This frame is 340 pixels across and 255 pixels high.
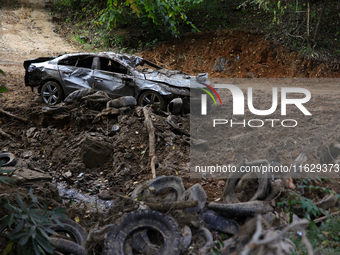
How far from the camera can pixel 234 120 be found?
7.78 m

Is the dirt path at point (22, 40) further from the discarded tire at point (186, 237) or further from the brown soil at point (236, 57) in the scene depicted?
the discarded tire at point (186, 237)

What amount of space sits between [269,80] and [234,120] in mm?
5837

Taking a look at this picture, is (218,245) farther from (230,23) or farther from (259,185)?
(230,23)

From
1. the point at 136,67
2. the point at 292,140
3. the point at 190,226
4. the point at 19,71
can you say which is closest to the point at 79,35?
the point at 19,71

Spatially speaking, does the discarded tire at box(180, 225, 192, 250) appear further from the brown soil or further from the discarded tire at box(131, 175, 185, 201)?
the brown soil

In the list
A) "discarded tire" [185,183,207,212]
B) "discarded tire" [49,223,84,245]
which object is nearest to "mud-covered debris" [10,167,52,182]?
"discarded tire" [49,223,84,245]

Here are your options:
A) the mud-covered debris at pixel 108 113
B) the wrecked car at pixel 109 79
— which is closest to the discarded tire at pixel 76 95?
the wrecked car at pixel 109 79

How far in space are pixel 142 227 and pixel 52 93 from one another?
20.1 ft

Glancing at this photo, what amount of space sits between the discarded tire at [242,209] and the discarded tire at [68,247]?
6.63 feet

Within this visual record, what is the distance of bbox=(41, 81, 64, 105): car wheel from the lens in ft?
28.4

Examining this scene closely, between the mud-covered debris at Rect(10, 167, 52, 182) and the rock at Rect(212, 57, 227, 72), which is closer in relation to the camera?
the mud-covered debris at Rect(10, 167, 52, 182)

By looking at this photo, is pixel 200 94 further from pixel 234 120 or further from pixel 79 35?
pixel 79 35

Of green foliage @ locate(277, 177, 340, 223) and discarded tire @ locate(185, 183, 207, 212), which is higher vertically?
green foliage @ locate(277, 177, 340, 223)

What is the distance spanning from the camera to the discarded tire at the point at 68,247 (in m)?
3.85
